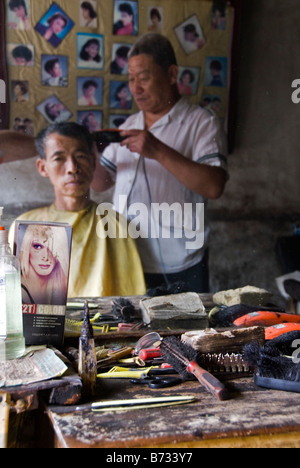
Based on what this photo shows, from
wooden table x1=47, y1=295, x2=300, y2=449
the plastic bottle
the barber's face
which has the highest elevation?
the barber's face

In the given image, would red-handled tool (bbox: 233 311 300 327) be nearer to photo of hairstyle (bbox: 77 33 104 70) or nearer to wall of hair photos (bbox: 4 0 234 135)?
wall of hair photos (bbox: 4 0 234 135)

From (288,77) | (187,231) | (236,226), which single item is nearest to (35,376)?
(187,231)

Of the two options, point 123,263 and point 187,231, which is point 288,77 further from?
point 123,263

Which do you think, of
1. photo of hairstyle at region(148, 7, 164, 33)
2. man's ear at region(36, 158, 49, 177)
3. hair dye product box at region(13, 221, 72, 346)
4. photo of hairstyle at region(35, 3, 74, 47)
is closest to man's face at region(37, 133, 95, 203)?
man's ear at region(36, 158, 49, 177)

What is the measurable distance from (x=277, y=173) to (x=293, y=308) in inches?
31.2

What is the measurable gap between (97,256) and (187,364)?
1.50m

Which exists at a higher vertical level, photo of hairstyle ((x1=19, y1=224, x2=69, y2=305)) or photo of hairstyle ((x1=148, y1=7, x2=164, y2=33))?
photo of hairstyle ((x1=148, y1=7, x2=164, y2=33))

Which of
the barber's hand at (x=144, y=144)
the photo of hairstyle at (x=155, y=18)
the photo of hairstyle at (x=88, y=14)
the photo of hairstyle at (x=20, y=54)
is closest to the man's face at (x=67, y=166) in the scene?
the barber's hand at (x=144, y=144)

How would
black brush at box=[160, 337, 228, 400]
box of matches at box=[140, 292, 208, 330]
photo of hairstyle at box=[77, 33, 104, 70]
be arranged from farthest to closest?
photo of hairstyle at box=[77, 33, 104, 70], box of matches at box=[140, 292, 208, 330], black brush at box=[160, 337, 228, 400]

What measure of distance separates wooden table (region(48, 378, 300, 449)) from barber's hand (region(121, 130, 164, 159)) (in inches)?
73.0

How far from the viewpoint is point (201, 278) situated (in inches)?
110

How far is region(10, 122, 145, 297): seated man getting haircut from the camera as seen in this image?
2545 millimetres

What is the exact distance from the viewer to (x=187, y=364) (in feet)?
3.73
